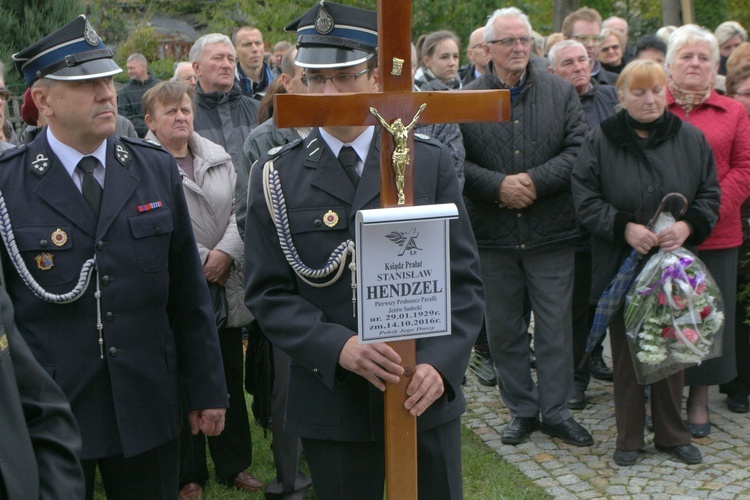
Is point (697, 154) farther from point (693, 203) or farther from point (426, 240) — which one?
point (426, 240)

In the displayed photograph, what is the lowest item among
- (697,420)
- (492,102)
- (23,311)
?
(697,420)

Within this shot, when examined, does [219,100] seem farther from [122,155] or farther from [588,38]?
[588,38]

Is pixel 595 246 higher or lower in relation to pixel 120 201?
lower

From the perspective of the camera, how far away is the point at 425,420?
303cm

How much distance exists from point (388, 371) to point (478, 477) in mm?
2690

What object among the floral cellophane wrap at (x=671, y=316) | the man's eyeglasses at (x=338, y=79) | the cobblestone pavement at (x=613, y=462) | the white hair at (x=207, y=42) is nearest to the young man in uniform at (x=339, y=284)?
the man's eyeglasses at (x=338, y=79)

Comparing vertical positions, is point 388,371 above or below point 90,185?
below

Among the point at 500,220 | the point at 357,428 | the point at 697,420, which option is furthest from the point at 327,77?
the point at 697,420

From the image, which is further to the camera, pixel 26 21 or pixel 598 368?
pixel 26 21

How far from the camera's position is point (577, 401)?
249 inches

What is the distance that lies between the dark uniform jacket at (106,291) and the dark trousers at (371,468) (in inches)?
25.3

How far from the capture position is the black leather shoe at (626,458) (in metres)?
5.30

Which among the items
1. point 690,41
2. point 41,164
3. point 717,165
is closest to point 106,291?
point 41,164

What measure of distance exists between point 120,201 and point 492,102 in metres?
1.33
